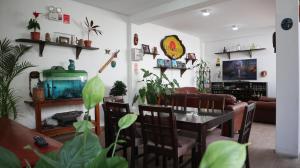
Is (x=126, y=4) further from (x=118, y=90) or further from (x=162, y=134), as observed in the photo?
(x=162, y=134)

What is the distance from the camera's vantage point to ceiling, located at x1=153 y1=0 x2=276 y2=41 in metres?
4.53

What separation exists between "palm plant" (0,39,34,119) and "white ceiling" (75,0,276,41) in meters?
1.63

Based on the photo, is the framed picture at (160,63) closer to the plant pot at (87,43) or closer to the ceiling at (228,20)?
the ceiling at (228,20)

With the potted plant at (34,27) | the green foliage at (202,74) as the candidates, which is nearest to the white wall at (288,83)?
the potted plant at (34,27)

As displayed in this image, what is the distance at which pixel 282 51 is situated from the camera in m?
2.98

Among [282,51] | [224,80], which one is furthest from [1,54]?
[224,80]

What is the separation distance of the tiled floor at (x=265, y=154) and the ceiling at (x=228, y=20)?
105 inches

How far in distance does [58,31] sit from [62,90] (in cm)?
112

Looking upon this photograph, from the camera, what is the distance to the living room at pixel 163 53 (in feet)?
9.92

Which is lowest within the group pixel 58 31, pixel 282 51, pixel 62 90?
pixel 62 90

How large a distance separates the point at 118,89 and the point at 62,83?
4.04ft

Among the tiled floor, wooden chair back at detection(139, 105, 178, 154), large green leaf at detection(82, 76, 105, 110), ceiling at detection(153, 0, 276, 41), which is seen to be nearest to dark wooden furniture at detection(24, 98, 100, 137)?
the tiled floor

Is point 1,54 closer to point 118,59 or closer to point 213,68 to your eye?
point 118,59

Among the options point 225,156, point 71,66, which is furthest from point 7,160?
point 71,66
